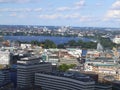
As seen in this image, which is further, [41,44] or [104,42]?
[104,42]

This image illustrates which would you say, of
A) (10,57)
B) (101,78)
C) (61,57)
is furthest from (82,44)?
(101,78)

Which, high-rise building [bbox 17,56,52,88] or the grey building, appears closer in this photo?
the grey building

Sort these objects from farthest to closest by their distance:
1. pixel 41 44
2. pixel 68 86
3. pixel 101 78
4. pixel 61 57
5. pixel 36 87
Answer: pixel 41 44 → pixel 61 57 → pixel 101 78 → pixel 36 87 → pixel 68 86

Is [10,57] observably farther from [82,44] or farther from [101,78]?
[82,44]

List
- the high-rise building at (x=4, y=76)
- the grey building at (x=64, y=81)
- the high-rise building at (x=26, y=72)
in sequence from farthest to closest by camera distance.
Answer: the high-rise building at (x=4, y=76), the high-rise building at (x=26, y=72), the grey building at (x=64, y=81)

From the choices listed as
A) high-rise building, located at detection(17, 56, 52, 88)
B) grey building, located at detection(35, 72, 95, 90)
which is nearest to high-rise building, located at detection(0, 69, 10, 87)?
high-rise building, located at detection(17, 56, 52, 88)

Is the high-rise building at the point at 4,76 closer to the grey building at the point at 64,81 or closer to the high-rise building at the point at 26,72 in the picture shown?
the high-rise building at the point at 26,72

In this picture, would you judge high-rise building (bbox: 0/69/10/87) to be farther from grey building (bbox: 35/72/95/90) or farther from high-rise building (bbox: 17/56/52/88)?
grey building (bbox: 35/72/95/90)

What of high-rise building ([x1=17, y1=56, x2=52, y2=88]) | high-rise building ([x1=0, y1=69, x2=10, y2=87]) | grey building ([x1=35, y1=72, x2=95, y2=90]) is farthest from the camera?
high-rise building ([x1=0, y1=69, x2=10, y2=87])

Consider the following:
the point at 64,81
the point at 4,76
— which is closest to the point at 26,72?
the point at 4,76

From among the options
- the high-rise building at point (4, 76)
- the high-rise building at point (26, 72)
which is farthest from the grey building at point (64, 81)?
the high-rise building at point (4, 76)

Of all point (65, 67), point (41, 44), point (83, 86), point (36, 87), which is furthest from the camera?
point (41, 44)
